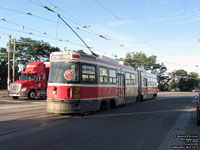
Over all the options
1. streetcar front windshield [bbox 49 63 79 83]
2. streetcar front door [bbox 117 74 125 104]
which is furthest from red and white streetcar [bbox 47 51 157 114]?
streetcar front door [bbox 117 74 125 104]

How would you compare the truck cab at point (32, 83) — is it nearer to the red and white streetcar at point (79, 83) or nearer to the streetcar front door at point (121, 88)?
the streetcar front door at point (121, 88)

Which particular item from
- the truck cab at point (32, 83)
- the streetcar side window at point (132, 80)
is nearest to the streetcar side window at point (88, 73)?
the streetcar side window at point (132, 80)

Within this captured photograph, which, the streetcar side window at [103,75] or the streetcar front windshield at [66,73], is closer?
the streetcar front windshield at [66,73]

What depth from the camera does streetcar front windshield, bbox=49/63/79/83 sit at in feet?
31.7

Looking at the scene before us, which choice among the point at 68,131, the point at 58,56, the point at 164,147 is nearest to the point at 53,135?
the point at 68,131

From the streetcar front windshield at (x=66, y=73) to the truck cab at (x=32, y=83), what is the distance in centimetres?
1205

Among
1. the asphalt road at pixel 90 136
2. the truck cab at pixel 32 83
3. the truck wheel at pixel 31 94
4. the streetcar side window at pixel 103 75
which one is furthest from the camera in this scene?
the truck wheel at pixel 31 94

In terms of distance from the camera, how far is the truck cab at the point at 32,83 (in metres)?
20.8

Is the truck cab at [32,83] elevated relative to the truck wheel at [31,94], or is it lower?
elevated

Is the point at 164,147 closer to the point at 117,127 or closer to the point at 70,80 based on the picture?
the point at 117,127

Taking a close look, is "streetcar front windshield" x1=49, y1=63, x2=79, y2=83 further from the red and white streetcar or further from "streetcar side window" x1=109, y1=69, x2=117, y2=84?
"streetcar side window" x1=109, y1=69, x2=117, y2=84

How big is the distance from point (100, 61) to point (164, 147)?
23.1 ft

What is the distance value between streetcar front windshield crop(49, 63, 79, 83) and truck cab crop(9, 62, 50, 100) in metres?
12.1

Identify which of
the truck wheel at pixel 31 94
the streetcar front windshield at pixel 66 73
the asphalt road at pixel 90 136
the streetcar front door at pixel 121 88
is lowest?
the asphalt road at pixel 90 136
